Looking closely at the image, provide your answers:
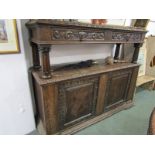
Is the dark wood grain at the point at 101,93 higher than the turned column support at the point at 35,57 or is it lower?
lower

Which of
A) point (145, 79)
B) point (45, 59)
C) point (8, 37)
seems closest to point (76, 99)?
point (45, 59)

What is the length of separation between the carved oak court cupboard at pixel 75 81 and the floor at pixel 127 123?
0.31 ft

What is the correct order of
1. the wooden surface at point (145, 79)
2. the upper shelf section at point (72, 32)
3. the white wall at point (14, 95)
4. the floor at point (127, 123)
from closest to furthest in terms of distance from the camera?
1. the upper shelf section at point (72, 32)
2. the white wall at point (14, 95)
3. the floor at point (127, 123)
4. the wooden surface at point (145, 79)

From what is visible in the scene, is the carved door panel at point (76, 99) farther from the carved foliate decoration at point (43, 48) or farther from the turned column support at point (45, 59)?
the carved foliate decoration at point (43, 48)

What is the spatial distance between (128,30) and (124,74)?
64 cm

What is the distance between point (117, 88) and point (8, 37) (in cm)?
162

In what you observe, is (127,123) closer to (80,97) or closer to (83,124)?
(83,124)

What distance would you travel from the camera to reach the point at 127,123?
195 centimetres

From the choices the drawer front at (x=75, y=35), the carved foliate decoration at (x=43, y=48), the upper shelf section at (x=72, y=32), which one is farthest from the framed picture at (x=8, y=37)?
the drawer front at (x=75, y=35)

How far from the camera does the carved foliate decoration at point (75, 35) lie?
1166 millimetres

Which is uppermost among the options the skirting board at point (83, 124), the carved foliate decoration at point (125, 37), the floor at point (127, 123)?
the carved foliate decoration at point (125, 37)

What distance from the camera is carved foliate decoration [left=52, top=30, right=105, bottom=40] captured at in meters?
1.17

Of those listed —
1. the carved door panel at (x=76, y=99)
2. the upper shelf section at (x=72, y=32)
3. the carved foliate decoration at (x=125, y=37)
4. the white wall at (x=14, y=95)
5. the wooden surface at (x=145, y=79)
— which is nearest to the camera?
the upper shelf section at (x=72, y=32)

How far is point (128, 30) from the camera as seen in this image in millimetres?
1693
